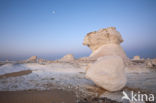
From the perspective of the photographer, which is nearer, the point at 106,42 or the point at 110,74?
the point at 110,74

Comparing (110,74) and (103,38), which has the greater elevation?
(103,38)

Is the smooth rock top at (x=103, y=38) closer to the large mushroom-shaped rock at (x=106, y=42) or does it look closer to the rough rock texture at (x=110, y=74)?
the large mushroom-shaped rock at (x=106, y=42)

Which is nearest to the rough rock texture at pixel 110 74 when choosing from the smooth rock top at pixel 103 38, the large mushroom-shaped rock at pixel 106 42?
the large mushroom-shaped rock at pixel 106 42

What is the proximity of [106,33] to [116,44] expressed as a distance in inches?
98.3

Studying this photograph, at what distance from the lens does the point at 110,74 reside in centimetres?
508

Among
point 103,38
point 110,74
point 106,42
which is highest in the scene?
point 103,38

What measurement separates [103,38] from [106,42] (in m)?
0.85

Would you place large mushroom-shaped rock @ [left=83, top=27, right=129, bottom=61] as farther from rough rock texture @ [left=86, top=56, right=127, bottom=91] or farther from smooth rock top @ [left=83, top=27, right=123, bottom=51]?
rough rock texture @ [left=86, top=56, right=127, bottom=91]

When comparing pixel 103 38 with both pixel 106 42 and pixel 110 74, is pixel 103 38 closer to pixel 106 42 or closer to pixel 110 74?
pixel 106 42

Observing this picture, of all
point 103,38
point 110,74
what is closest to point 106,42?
point 103,38

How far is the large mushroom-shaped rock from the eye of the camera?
18.4m

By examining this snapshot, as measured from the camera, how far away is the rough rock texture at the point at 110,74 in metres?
5.09

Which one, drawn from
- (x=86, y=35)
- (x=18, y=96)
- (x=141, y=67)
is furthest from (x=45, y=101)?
(x=86, y=35)

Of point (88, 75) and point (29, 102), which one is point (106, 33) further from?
point (29, 102)
